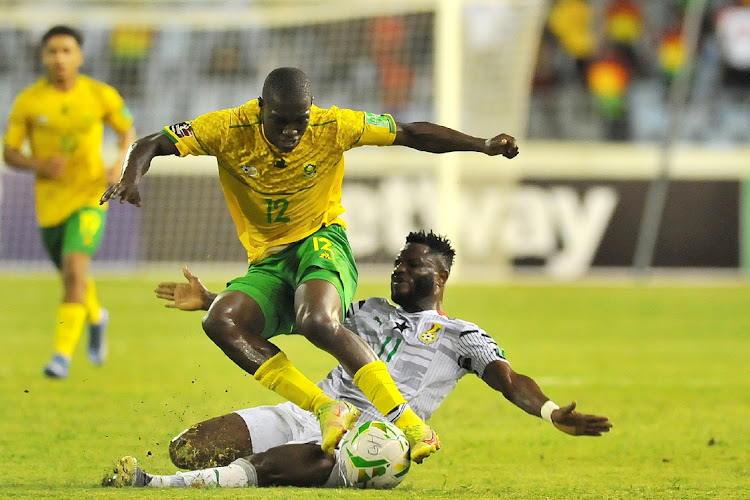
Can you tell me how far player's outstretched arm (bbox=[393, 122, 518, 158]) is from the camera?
583 cm

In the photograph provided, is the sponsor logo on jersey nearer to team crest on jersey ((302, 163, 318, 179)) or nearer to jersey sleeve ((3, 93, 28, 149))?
team crest on jersey ((302, 163, 318, 179))

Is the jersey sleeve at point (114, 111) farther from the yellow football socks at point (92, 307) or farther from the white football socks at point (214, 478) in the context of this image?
the white football socks at point (214, 478)

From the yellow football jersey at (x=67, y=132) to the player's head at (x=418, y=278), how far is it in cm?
464

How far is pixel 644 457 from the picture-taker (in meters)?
6.88

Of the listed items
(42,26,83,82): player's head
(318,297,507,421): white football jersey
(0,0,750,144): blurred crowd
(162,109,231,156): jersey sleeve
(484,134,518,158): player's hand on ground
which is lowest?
(318,297,507,421): white football jersey

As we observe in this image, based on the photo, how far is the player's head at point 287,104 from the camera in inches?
219

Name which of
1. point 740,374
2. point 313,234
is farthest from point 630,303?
point 313,234

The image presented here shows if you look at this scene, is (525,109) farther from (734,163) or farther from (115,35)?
(115,35)

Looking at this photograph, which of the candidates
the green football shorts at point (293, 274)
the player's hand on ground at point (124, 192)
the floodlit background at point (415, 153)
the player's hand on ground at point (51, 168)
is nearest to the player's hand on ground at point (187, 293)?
the green football shorts at point (293, 274)

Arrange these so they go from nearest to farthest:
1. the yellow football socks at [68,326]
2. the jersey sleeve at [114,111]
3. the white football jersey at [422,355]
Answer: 1. the white football jersey at [422,355]
2. the yellow football socks at [68,326]
3. the jersey sleeve at [114,111]

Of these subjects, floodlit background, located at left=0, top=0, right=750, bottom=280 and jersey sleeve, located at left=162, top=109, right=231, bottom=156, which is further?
floodlit background, located at left=0, top=0, right=750, bottom=280

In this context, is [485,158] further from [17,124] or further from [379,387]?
[379,387]

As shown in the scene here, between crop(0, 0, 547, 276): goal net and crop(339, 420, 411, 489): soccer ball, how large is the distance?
13.9 m

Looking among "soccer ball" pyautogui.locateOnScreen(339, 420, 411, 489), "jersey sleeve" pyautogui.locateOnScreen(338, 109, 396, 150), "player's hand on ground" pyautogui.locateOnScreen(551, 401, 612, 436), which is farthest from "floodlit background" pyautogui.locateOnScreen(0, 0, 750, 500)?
"player's hand on ground" pyautogui.locateOnScreen(551, 401, 612, 436)
